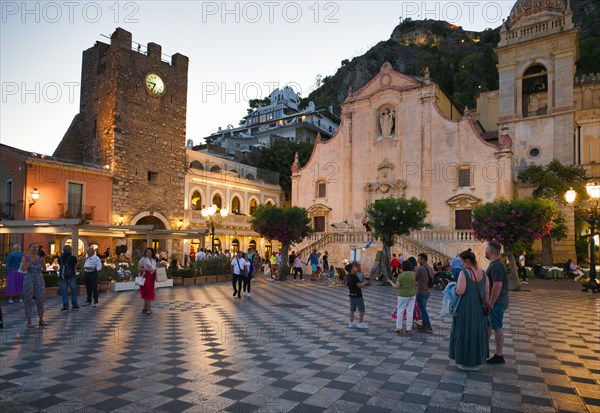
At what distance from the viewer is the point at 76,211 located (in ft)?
95.2

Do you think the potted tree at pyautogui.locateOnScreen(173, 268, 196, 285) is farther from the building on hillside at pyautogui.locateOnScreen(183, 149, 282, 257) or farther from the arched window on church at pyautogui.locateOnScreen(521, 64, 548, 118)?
the arched window on church at pyautogui.locateOnScreen(521, 64, 548, 118)

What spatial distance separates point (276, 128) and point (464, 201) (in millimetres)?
36991

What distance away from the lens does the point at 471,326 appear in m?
6.56

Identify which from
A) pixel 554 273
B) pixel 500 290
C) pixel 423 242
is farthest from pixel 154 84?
pixel 500 290

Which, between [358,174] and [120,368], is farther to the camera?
[358,174]

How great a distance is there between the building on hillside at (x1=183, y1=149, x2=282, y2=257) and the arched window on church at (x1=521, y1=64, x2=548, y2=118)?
2574 centimetres

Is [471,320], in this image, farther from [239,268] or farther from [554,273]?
[554,273]

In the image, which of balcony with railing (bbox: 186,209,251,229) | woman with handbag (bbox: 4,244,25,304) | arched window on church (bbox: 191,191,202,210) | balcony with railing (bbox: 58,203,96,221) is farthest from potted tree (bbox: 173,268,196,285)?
arched window on church (bbox: 191,191,202,210)

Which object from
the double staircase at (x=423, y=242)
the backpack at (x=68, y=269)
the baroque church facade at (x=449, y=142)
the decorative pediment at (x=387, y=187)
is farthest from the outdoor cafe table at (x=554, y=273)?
the backpack at (x=68, y=269)

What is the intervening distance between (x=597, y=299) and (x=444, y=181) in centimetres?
Result: 1679

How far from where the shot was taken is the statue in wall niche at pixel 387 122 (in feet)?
115

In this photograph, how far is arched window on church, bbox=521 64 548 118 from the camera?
36.7 metres

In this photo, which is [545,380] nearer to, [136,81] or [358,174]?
[358,174]

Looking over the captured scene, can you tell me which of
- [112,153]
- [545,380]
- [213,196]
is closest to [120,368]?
[545,380]
